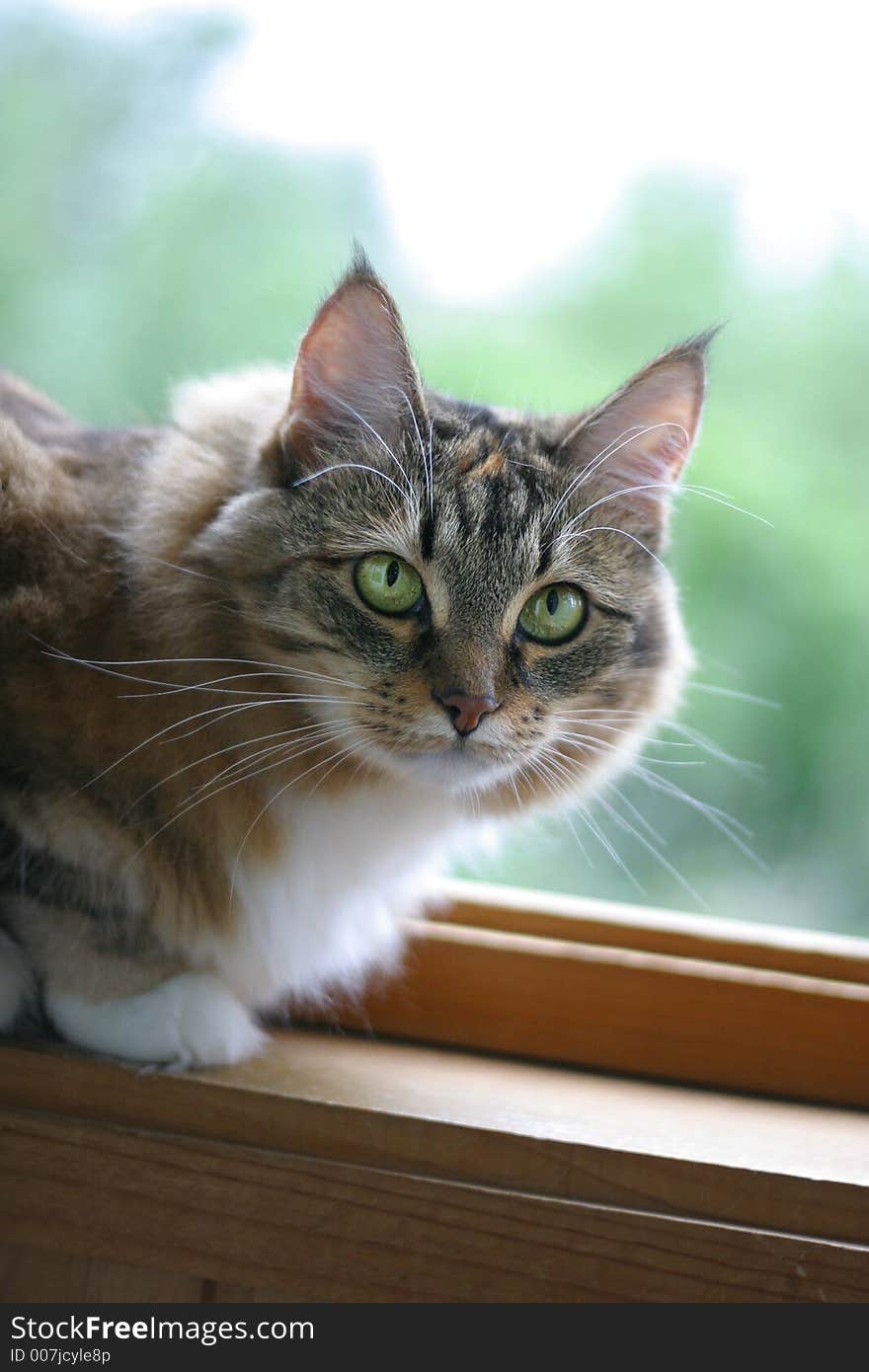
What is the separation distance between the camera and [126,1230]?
3.59ft

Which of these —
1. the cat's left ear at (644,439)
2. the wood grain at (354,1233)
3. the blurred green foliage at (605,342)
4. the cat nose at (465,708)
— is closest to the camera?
the wood grain at (354,1233)

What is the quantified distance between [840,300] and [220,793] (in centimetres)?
94

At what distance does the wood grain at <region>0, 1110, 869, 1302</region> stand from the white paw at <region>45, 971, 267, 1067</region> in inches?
3.4

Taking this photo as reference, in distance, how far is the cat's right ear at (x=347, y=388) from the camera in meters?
1.20

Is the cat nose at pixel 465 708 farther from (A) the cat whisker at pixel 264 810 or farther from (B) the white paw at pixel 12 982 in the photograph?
(B) the white paw at pixel 12 982

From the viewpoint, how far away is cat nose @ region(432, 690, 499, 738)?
115 centimetres

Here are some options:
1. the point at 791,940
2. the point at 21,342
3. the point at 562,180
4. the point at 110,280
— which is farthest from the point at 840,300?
the point at 21,342

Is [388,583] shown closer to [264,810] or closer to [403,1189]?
[264,810]

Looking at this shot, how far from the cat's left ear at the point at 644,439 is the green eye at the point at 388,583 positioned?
0.22 metres

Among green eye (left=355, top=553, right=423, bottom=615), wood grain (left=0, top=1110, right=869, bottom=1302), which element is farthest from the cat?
wood grain (left=0, top=1110, right=869, bottom=1302)

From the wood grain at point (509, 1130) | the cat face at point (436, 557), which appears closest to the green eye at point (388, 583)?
the cat face at point (436, 557)

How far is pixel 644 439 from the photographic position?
1312mm

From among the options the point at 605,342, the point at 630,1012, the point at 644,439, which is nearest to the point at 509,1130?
the point at 630,1012

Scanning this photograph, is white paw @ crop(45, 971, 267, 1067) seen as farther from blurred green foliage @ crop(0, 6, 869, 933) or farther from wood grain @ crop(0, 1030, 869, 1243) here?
blurred green foliage @ crop(0, 6, 869, 933)
